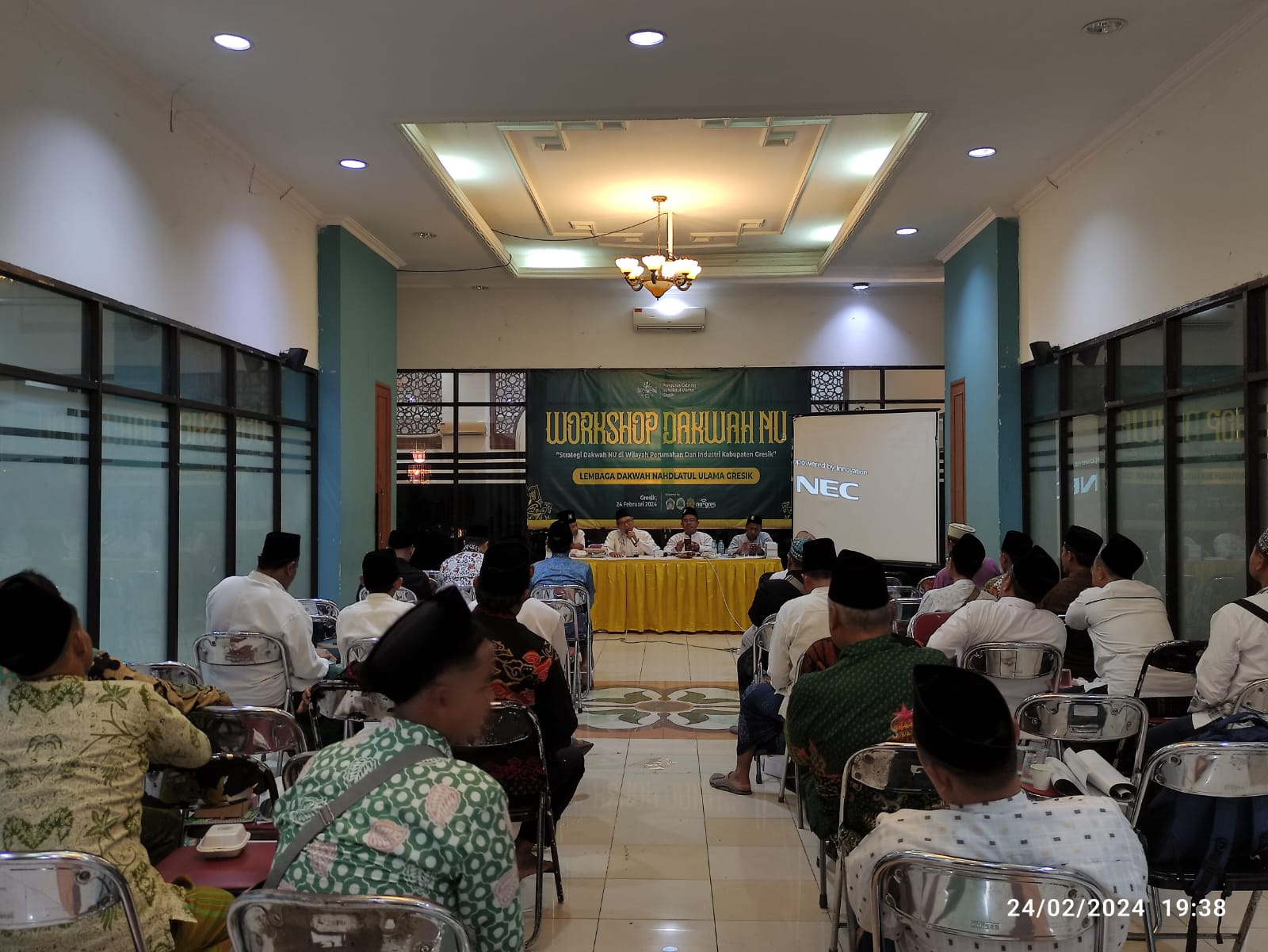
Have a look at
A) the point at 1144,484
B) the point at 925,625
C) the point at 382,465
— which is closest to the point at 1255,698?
the point at 925,625

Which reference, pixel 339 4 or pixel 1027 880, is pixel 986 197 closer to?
pixel 339 4

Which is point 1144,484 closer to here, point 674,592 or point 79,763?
point 674,592

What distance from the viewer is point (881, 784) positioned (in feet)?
7.54

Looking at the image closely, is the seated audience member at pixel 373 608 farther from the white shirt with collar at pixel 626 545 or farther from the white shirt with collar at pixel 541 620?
the white shirt with collar at pixel 626 545

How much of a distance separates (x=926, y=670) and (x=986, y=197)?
638 centimetres

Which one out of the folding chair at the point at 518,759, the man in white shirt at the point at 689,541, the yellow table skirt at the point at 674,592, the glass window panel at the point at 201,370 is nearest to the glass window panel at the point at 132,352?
the glass window panel at the point at 201,370

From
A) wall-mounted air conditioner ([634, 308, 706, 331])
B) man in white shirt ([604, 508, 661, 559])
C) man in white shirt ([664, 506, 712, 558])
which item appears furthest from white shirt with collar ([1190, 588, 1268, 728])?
wall-mounted air conditioner ([634, 308, 706, 331])

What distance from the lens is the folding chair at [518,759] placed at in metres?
2.76

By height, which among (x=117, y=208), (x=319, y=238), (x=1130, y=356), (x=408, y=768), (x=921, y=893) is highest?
(x=319, y=238)

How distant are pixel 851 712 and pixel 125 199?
14.8 feet

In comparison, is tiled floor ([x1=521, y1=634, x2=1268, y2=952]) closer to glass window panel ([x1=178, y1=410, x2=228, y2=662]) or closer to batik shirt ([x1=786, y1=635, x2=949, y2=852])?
batik shirt ([x1=786, y1=635, x2=949, y2=852])

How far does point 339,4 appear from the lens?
428 centimetres

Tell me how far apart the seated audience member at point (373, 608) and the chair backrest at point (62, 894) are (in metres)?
2.33

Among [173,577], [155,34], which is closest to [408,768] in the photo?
[155,34]
